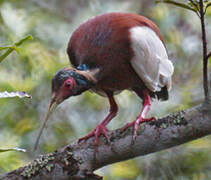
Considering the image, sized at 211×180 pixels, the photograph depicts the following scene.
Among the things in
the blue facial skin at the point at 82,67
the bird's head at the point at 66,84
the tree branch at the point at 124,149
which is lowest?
the tree branch at the point at 124,149

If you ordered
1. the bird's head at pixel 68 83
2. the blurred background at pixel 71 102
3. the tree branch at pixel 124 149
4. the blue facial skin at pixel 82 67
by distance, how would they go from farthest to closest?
the blurred background at pixel 71 102, the blue facial skin at pixel 82 67, the bird's head at pixel 68 83, the tree branch at pixel 124 149

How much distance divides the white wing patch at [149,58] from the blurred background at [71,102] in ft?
2.40

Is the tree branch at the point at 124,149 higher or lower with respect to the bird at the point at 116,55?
lower

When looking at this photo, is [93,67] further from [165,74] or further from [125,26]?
[165,74]

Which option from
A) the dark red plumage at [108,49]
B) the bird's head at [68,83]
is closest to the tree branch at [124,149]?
the bird's head at [68,83]

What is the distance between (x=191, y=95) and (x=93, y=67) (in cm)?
166

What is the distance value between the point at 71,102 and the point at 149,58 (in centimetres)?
147

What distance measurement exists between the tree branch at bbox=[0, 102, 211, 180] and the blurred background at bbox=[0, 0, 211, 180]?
1.66ft

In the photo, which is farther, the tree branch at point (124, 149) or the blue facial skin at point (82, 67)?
the blue facial skin at point (82, 67)

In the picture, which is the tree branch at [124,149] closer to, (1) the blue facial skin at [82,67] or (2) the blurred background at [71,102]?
(2) the blurred background at [71,102]

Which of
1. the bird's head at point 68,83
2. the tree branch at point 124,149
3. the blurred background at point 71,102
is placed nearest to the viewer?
the tree branch at point 124,149

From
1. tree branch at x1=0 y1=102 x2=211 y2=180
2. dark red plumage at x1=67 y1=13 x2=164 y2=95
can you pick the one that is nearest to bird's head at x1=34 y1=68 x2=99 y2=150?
dark red plumage at x1=67 y1=13 x2=164 y2=95

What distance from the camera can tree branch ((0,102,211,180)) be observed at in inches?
84.8

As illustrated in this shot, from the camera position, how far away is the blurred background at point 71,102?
135 inches
